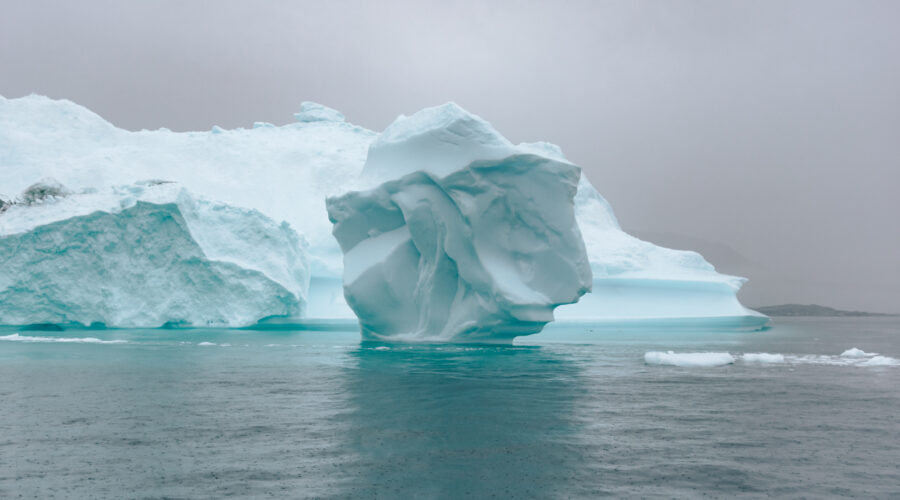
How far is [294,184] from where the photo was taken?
104 ft

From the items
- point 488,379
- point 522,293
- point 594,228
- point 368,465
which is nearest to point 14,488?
point 368,465

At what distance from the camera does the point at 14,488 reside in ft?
13.1

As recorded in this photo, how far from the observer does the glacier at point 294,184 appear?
26328 millimetres

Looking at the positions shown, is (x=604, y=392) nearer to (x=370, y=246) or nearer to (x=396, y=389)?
(x=396, y=389)

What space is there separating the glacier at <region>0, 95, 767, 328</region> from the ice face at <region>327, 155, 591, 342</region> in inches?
311

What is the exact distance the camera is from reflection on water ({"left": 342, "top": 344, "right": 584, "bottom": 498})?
417cm

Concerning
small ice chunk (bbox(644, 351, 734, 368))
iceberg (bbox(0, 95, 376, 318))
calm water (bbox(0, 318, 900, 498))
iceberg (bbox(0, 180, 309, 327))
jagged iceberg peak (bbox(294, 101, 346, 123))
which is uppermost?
jagged iceberg peak (bbox(294, 101, 346, 123))

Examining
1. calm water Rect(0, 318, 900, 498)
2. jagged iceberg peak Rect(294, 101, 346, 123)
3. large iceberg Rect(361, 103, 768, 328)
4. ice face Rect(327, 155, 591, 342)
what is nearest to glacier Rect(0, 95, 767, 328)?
large iceberg Rect(361, 103, 768, 328)

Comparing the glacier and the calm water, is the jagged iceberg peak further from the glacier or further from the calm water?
the calm water

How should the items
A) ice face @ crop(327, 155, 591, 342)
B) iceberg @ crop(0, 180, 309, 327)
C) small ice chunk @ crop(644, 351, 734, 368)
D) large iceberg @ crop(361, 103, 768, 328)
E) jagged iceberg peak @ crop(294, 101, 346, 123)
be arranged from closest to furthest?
small ice chunk @ crop(644, 351, 734, 368) < ice face @ crop(327, 155, 591, 342) < iceberg @ crop(0, 180, 309, 327) < large iceberg @ crop(361, 103, 768, 328) < jagged iceberg peak @ crop(294, 101, 346, 123)

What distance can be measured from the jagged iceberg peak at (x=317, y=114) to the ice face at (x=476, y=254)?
85.4 feet

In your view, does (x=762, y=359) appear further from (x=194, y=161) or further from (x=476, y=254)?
(x=194, y=161)

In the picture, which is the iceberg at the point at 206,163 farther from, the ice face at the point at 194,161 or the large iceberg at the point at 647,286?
the large iceberg at the point at 647,286

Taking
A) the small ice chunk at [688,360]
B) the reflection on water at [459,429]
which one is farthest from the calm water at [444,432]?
the small ice chunk at [688,360]
